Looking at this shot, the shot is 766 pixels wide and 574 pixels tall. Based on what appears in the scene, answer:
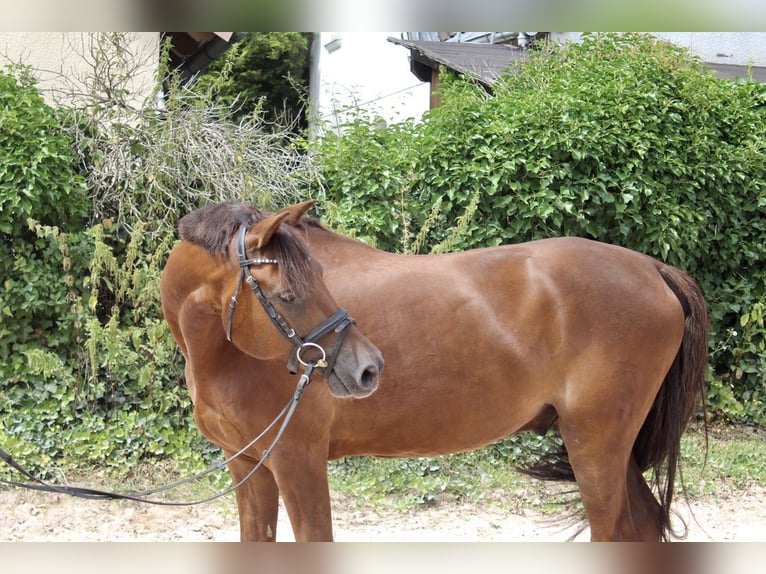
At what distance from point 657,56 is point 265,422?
5351mm

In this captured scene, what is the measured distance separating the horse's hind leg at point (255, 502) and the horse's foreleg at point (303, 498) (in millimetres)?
229

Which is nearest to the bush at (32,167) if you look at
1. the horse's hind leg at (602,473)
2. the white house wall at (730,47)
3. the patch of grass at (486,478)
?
the patch of grass at (486,478)

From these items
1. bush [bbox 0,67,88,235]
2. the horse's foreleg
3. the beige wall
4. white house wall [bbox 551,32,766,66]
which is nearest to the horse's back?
the horse's foreleg

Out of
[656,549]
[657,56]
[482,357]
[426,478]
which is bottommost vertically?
[426,478]

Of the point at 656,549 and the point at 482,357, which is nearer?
the point at 656,549

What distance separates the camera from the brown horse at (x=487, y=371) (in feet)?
8.75

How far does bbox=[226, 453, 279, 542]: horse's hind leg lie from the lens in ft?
9.20

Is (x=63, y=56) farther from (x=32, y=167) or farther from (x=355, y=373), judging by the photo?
(x=355, y=373)

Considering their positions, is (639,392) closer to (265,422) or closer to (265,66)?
(265,422)

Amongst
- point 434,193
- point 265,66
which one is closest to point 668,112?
point 434,193

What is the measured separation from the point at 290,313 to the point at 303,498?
0.75 meters

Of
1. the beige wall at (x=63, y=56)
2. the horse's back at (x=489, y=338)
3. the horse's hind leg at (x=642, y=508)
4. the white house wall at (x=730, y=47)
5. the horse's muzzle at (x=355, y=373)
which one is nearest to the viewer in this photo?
the horse's muzzle at (x=355, y=373)

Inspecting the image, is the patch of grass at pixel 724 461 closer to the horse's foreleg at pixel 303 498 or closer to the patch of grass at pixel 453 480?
the patch of grass at pixel 453 480

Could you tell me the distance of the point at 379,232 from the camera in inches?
238
